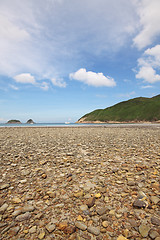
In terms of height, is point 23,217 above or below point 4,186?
below

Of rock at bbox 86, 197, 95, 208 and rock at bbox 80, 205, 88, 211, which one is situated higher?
rock at bbox 86, 197, 95, 208

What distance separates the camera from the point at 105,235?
265 centimetres

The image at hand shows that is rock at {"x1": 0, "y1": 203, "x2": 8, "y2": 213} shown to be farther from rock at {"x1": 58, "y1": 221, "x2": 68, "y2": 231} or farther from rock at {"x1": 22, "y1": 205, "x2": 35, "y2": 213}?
rock at {"x1": 58, "y1": 221, "x2": 68, "y2": 231}

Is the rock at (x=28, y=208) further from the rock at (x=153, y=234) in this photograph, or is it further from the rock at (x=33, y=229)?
the rock at (x=153, y=234)

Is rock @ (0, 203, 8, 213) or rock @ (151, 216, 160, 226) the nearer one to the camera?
rock @ (151, 216, 160, 226)

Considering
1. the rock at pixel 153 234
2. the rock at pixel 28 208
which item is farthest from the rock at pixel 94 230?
the rock at pixel 28 208

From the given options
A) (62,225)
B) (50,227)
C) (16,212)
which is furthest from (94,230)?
(16,212)

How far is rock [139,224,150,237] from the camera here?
261cm

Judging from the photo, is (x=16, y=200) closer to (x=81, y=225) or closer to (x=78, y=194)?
(x=78, y=194)

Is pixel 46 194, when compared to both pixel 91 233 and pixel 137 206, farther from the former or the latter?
pixel 137 206

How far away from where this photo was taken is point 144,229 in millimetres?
2730

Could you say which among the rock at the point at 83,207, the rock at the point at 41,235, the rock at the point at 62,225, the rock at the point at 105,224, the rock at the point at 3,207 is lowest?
the rock at the point at 105,224

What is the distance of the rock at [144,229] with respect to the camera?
8.55 feet

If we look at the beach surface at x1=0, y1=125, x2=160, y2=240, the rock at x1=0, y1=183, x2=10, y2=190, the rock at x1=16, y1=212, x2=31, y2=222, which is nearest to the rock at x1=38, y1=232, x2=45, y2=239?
the beach surface at x1=0, y1=125, x2=160, y2=240
